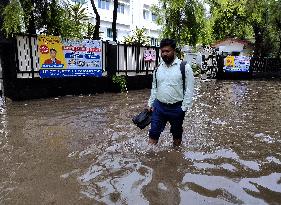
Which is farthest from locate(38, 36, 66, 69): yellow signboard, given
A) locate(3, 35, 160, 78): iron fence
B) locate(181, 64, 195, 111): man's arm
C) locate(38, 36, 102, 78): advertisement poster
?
locate(181, 64, 195, 111): man's arm

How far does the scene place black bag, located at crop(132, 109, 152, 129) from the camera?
→ 5230 mm

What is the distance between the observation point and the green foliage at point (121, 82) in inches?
506

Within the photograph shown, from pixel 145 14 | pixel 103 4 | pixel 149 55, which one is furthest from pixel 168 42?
pixel 145 14

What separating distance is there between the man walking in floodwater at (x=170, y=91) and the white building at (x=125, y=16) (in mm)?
27710

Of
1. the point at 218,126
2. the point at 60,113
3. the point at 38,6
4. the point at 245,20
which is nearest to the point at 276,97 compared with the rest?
the point at 218,126

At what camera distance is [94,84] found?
40.3ft

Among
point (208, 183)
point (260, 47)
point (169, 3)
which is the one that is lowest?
point (208, 183)

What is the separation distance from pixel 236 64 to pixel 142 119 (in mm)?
17605

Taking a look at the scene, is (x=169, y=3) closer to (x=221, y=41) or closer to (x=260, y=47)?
(x=260, y=47)

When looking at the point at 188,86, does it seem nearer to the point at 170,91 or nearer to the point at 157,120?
the point at 170,91

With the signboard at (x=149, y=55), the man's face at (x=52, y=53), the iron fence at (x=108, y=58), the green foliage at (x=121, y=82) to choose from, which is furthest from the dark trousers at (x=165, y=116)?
the signboard at (x=149, y=55)

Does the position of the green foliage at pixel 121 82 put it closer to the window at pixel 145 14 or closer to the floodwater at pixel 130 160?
the floodwater at pixel 130 160

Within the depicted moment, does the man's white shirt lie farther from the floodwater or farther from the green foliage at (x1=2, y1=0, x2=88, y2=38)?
the green foliage at (x1=2, y1=0, x2=88, y2=38)

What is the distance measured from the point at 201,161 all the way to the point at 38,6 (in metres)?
8.75
